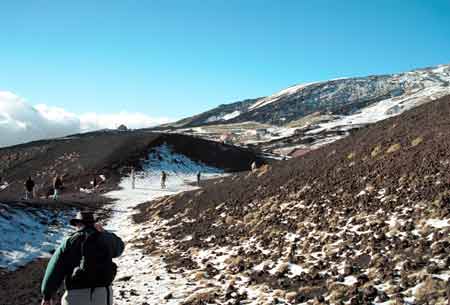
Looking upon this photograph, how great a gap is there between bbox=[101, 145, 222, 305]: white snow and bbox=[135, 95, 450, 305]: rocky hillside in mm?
781

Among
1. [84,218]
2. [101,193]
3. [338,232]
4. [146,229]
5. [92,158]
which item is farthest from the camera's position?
[92,158]

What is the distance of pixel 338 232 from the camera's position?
51.6ft

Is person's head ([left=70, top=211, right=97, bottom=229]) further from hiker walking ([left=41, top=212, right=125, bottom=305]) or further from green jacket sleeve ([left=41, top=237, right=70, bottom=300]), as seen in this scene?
green jacket sleeve ([left=41, top=237, right=70, bottom=300])

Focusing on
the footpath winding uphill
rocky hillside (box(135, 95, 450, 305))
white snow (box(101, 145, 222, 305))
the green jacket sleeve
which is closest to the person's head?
the green jacket sleeve

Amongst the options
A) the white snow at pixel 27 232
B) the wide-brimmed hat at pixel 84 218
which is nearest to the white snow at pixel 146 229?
the white snow at pixel 27 232

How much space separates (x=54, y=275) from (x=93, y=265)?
65cm

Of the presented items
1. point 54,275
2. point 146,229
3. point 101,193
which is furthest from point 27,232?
point 101,193

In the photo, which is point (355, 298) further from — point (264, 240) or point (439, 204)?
point (264, 240)

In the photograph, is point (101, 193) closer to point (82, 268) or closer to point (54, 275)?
point (54, 275)

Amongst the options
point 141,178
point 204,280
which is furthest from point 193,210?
point 141,178

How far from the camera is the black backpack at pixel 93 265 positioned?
705cm

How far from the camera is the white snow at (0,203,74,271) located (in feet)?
72.8

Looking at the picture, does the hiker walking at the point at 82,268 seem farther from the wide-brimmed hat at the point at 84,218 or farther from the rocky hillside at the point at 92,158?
the rocky hillside at the point at 92,158

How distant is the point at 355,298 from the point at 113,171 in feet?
215
